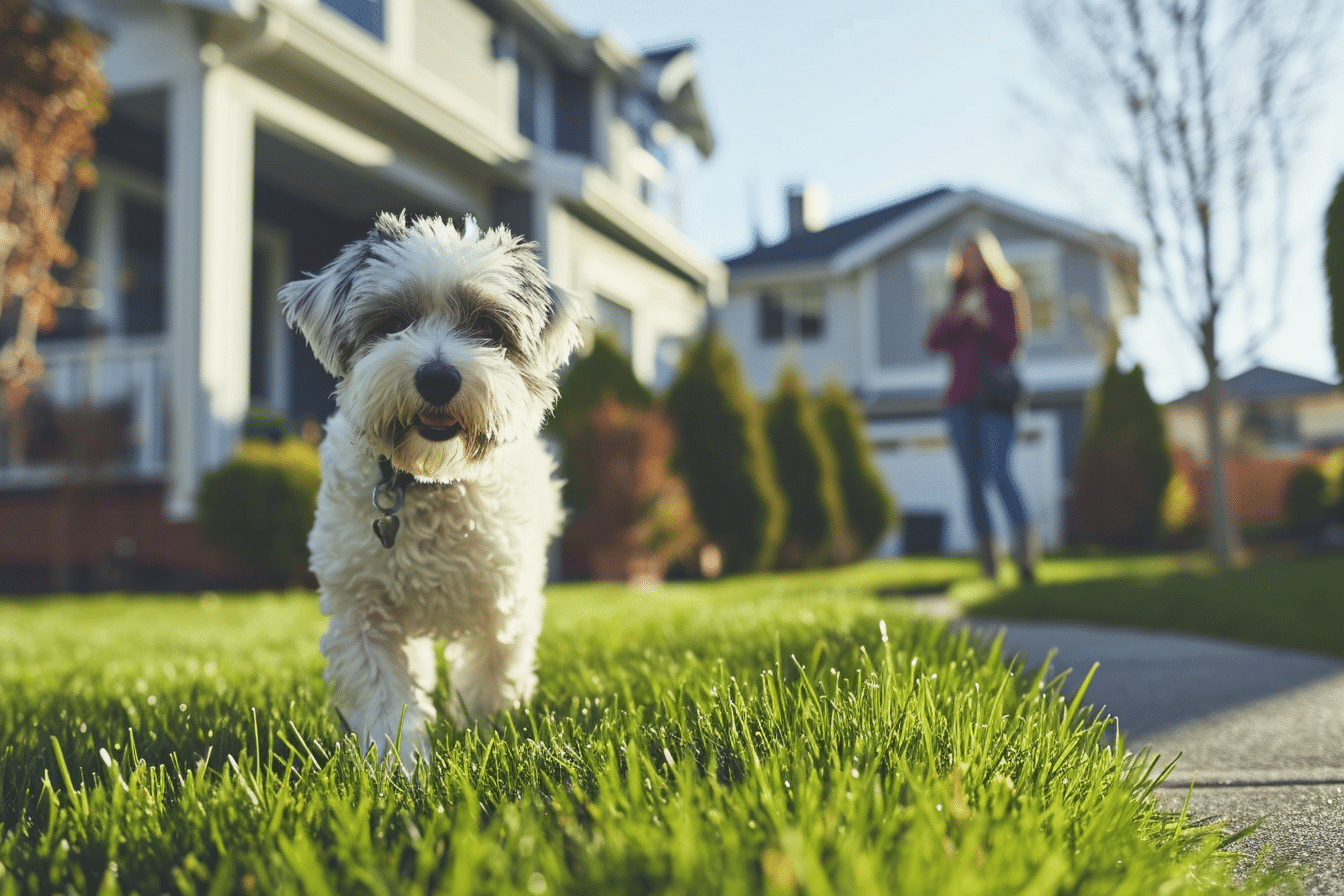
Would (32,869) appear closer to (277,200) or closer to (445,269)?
(445,269)

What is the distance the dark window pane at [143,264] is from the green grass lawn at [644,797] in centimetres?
1024

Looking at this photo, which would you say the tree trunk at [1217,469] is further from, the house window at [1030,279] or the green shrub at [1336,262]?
the house window at [1030,279]

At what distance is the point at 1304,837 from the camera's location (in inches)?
75.3

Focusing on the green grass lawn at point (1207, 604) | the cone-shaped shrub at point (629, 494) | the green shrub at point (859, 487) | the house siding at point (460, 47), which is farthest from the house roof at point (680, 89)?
the green grass lawn at point (1207, 604)

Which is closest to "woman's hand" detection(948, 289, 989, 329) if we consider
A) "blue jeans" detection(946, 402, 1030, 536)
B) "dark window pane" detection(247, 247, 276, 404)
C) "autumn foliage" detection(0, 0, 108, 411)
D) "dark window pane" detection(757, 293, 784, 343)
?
"blue jeans" detection(946, 402, 1030, 536)

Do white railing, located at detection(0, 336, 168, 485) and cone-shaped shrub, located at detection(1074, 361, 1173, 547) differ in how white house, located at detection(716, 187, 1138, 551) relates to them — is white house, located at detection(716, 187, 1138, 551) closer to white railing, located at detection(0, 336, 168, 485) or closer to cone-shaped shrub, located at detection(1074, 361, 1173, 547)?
cone-shaped shrub, located at detection(1074, 361, 1173, 547)

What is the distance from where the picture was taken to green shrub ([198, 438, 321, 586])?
776 centimetres

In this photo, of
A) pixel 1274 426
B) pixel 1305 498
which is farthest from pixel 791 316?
pixel 1274 426

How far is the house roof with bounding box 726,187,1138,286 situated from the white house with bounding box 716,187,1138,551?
0.04 m

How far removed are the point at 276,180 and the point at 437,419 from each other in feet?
35.5

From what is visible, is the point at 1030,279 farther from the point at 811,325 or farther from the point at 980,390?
the point at 980,390

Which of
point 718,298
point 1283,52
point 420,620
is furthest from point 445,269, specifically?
point 718,298

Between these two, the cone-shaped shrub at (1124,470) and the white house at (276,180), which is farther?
the cone-shaped shrub at (1124,470)

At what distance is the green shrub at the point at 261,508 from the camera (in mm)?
7758
